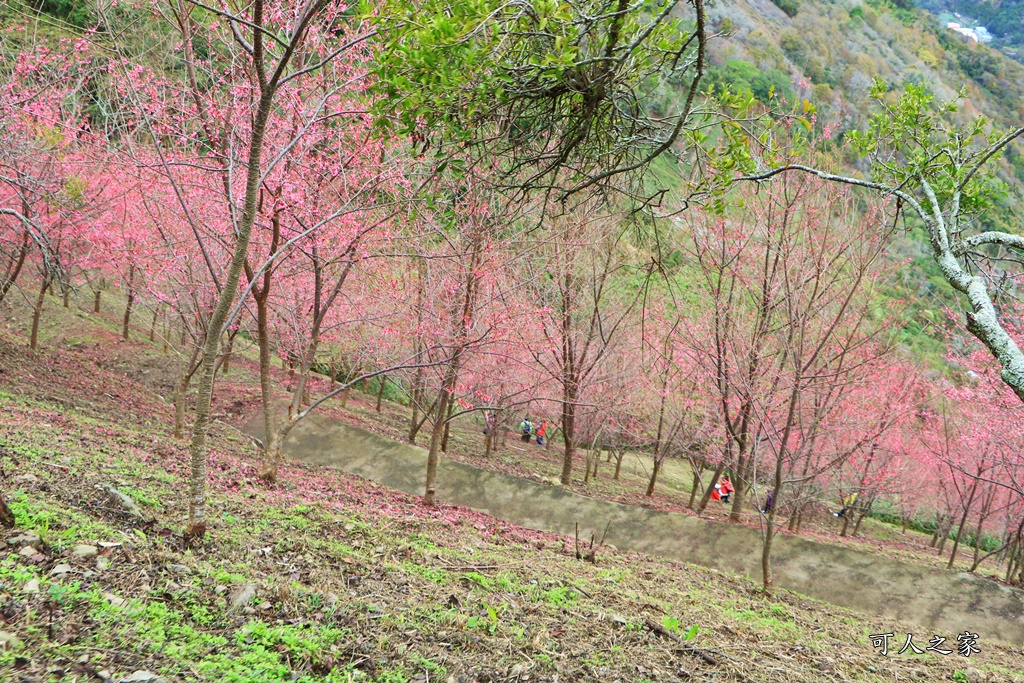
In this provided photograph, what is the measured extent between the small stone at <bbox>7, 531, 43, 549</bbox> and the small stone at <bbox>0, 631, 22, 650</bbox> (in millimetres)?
988

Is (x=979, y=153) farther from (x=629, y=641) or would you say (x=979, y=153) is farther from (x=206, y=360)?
(x=206, y=360)

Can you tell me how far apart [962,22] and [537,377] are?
132 metres

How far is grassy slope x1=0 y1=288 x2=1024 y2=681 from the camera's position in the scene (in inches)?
122

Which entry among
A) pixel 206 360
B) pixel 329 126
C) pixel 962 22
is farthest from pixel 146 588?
pixel 962 22

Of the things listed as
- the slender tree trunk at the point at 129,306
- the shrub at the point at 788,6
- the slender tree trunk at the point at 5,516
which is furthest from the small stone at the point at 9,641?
the shrub at the point at 788,6

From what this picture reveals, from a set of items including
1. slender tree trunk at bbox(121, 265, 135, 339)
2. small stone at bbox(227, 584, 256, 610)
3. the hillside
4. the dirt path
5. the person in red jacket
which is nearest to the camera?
small stone at bbox(227, 584, 256, 610)

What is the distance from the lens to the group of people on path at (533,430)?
70.8 feet

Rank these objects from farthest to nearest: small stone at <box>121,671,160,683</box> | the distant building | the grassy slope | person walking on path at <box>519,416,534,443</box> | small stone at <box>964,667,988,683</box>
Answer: the distant building
person walking on path at <box>519,416,534,443</box>
small stone at <box>964,667,988,683</box>
the grassy slope
small stone at <box>121,671,160,683</box>

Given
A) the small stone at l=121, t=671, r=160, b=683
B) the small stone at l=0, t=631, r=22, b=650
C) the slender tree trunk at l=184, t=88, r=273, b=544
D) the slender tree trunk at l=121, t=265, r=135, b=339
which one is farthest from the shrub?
the small stone at l=0, t=631, r=22, b=650

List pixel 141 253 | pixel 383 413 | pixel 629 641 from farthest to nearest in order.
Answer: pixel 383 413 → pixel 141 253 → pixel 629 641

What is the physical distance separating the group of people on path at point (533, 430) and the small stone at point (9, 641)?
18.7 meters

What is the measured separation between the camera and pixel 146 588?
355 cm

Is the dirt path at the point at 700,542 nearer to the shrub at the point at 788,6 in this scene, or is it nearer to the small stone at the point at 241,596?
the small stone at the point at 241,596

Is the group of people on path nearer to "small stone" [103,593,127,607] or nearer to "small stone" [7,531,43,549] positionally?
"small stone" [7,531,43,549]
